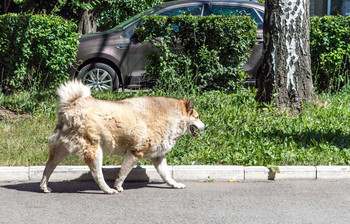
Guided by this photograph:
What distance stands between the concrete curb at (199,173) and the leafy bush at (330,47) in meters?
4.50

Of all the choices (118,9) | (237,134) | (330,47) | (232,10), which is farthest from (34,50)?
(118,9)

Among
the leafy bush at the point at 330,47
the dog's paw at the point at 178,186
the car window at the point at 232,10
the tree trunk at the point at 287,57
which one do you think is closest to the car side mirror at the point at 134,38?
the car window at the point at 232,10

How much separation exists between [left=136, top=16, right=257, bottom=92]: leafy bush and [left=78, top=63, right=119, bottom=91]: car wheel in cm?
100

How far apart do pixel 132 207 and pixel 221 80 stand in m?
5.58

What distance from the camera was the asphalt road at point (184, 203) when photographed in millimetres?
Answer: 4906

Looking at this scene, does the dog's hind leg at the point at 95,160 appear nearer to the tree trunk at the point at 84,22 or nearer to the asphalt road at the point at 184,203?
the asphalt road at the point at 184,203

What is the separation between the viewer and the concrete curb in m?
6.40

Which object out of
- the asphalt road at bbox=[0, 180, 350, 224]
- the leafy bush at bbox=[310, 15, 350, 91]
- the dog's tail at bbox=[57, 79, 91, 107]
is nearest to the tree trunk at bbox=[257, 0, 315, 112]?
the leafy bush at bbox=[310, 15, 350, 91]

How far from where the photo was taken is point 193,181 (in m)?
6.52

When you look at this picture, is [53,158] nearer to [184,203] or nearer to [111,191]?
[111,191]

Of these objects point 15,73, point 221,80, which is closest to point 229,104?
point 221,80

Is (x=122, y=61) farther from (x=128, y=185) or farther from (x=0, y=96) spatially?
(x=128, y=185)

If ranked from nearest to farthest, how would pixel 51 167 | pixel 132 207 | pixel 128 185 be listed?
pixel 132 207 < pixel 51 167 < pixel 128 185

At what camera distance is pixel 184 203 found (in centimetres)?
545
